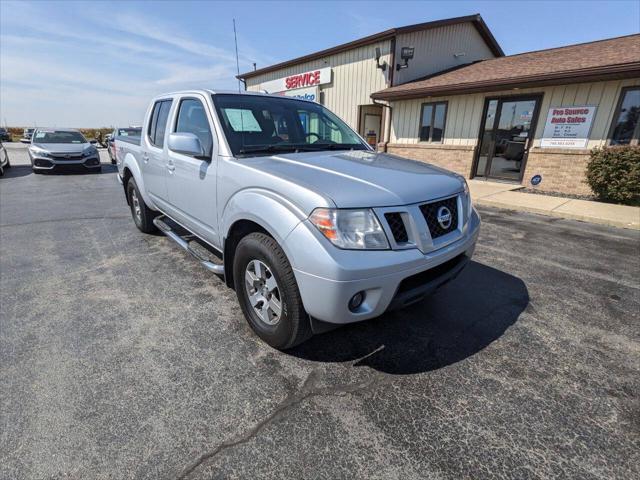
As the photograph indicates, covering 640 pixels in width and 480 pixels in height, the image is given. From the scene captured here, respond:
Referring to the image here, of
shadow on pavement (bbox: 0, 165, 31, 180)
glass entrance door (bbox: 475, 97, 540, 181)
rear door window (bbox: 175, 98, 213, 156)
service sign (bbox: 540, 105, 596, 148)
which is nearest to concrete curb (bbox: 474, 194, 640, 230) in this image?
service sign (bbox: 540, 105, 596, 148)

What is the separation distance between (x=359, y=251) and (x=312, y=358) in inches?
39.9

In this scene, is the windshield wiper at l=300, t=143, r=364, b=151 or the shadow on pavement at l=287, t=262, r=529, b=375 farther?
the windshield wiper at l=300, t=143, r=364, b=151

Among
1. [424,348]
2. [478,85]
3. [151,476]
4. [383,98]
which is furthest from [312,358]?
[383,98]

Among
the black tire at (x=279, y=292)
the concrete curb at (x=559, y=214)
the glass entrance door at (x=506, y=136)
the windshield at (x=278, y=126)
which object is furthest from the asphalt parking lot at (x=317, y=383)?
the glass entrance door at (x=506, y=136)

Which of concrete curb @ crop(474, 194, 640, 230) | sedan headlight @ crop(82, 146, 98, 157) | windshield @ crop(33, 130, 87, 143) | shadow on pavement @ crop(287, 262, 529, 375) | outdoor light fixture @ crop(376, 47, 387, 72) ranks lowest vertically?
concrete curb @ crop(474, 194, 640, 230)

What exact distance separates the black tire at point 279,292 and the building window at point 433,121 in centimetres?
1094

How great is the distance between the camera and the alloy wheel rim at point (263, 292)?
7.59ft

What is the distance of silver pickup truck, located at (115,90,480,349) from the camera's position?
1895mm

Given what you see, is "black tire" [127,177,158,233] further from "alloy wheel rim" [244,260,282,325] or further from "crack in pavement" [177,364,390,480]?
"crack in pavement" [177,364,390,480]

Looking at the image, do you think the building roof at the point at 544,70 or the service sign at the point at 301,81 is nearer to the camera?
the building roof at the point at 544,70

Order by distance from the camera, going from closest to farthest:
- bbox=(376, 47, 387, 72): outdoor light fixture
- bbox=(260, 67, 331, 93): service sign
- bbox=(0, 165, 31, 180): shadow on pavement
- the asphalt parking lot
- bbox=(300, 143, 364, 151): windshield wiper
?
the asphalt parking lot
bbox=(300, 143, 364, 151): windshield wiper
bbox=(0, 165, 31, 180): shadow on pavement
bbox=(376, 47, 387, 72): outdoor light fixture
bbox=(260, 67, 331, 93): service sign

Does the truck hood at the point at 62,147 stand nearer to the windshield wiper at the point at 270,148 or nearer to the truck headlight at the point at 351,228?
the windshield wiper at the point at 270,148

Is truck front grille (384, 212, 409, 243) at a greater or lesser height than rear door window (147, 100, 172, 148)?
lesser

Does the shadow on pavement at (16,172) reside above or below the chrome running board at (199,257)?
below
